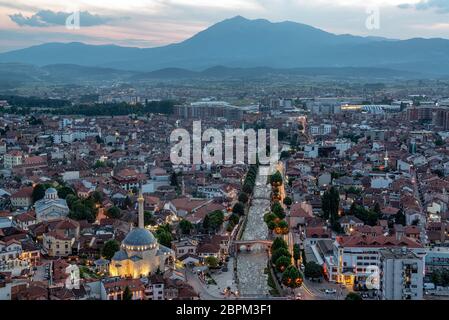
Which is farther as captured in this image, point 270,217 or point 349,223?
point 270,217

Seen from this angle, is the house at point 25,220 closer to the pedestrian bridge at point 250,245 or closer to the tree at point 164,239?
the tree at point 164,239

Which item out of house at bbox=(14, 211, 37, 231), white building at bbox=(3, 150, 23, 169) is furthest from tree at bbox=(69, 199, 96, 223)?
white building at bbox=(3, 150, 23, 169)

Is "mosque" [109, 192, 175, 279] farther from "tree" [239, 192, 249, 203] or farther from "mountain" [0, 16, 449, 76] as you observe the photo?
"mountain" [0, 16, 449, 76]

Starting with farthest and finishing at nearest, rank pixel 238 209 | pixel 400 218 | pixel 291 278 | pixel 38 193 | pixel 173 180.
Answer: pixel 173 180 < pixel 38 193 < pixel 238 209 < pixel 400 218 < pixel 291 278

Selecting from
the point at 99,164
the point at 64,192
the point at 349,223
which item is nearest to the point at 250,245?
the point at 349,223

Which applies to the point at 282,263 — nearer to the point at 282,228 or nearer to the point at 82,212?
the point at 282,228

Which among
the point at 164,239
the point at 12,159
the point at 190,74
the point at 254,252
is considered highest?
the point at 190,74

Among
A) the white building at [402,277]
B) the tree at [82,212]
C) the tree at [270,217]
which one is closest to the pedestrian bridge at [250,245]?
the tree at [270,217]
